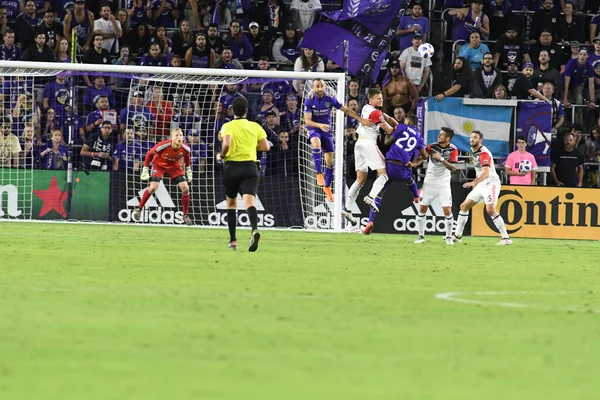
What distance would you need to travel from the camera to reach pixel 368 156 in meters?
22.9

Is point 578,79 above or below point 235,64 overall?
below

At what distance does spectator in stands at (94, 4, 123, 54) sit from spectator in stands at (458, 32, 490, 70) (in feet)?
25.8

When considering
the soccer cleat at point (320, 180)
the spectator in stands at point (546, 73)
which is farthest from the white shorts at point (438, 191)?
the spectator in stands at point (546, 73)

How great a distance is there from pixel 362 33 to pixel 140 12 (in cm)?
535

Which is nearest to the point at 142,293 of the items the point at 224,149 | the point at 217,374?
the point at 217,374

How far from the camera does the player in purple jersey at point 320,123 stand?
22984mm

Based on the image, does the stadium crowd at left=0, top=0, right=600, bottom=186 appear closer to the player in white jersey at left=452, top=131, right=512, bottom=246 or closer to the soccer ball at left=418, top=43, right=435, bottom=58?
the soccer ball at left=418, top=43, right=435, bottom=58

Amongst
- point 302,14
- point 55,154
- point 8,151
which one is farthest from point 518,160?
point 8,151

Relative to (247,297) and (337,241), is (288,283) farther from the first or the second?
(337,241)

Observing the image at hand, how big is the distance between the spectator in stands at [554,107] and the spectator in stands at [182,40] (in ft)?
26.5

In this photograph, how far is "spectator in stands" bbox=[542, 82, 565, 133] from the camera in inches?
1069

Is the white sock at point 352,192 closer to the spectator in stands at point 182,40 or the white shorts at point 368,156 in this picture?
the white shorts at point 368,156

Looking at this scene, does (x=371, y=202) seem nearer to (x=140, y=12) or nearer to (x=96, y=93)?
(x=96, y=93)

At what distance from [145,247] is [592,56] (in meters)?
15.4
